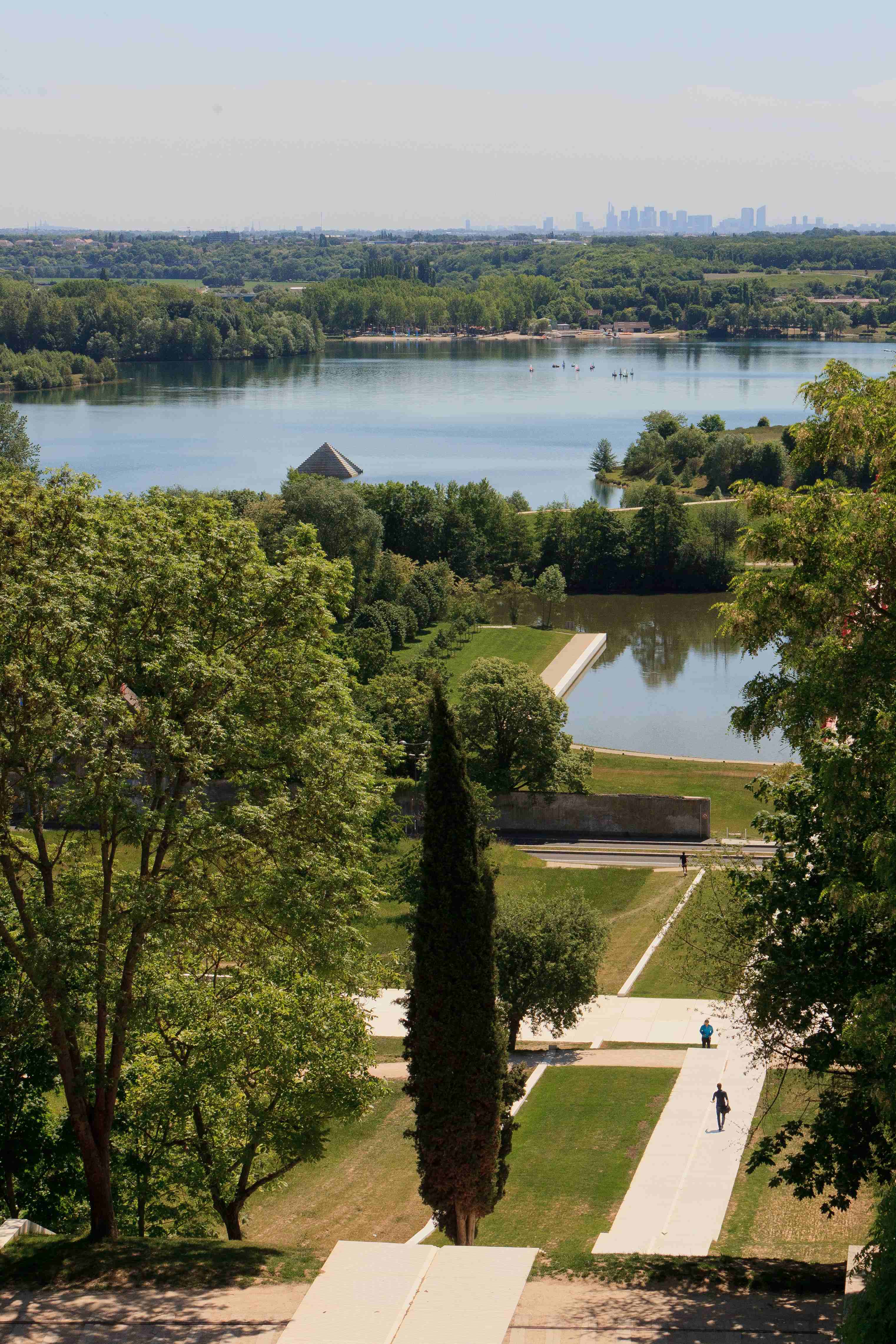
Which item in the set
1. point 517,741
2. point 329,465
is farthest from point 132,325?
point 517,741

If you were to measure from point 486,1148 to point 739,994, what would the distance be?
313 centimetres

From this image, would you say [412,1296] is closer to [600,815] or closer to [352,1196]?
[352,1196]

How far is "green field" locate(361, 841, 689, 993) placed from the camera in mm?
27906

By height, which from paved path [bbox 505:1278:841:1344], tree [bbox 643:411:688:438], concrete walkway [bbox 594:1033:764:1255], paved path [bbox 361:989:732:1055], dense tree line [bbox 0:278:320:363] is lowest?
paved path [bbox 361:989:732:1055]

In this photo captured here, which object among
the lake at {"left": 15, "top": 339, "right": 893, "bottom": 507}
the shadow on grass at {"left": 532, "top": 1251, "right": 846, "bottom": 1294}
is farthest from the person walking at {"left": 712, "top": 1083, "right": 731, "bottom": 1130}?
the lake at {"left": 15, "top": 339, "right": 893, "bottom": 507}

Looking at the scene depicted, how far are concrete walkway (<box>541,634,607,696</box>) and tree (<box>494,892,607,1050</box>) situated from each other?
83.6 feet

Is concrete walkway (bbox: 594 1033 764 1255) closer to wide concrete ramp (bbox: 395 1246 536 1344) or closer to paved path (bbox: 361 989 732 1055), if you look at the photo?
paved path (bbox: 361 989 732 1055)

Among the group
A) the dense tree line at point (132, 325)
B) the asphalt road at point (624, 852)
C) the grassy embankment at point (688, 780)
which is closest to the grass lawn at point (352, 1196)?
the asphalt road at point (624, 852)

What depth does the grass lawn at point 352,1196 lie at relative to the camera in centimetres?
1681

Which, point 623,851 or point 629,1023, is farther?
point 623,851

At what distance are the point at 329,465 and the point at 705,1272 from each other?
5564 cm

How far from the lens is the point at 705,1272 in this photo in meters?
12.8

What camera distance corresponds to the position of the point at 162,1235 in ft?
48.3

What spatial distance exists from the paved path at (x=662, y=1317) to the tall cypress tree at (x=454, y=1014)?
5.85ft
